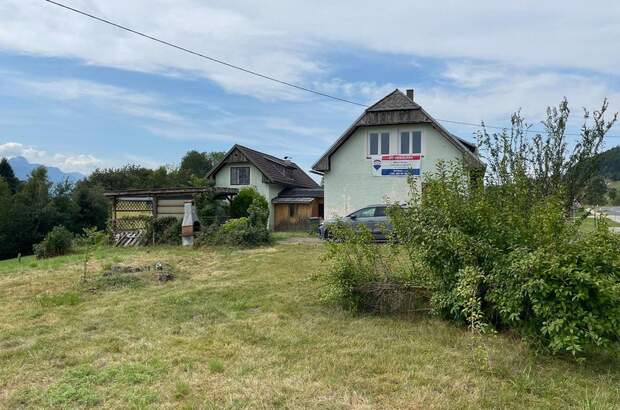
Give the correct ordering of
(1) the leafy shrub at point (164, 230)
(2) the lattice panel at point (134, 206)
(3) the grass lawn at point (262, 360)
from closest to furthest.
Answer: (3) the grass lawn at point (262, 360)
(1) the leafy shrub at point (164, 230)
(2) the lattice panel at point (134, 206)

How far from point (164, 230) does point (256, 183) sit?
11530 millimetres

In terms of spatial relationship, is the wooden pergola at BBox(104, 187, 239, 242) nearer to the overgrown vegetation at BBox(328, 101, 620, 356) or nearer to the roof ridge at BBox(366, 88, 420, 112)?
the roof ridge at BBox(366, 88, 420, 112)

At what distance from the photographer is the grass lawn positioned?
11.1 ft

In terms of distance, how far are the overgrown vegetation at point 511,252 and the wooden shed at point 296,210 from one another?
71.4 feet

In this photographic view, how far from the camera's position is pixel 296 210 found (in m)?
28.7

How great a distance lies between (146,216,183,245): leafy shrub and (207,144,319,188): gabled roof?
10801 millimetres

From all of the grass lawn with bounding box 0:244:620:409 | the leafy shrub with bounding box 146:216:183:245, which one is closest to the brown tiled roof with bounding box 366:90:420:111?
the leafy shrub with bounding box 146:216:183:245

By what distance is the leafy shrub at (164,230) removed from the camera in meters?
17.0

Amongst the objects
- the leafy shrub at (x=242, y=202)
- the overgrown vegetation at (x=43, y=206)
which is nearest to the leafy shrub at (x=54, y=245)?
the leafy shrub at (x=242, y=202)

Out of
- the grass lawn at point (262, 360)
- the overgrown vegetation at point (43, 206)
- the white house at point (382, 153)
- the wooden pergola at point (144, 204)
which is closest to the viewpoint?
the grass lawn at point (262, 360)

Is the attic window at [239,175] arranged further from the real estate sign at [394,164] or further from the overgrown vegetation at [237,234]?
the overgrown vegetation at [237,234]

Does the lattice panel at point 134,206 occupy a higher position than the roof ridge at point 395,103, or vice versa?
the roof ridge at point 395,103

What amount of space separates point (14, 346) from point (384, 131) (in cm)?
1981

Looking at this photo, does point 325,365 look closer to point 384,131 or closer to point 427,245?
point 427,245
